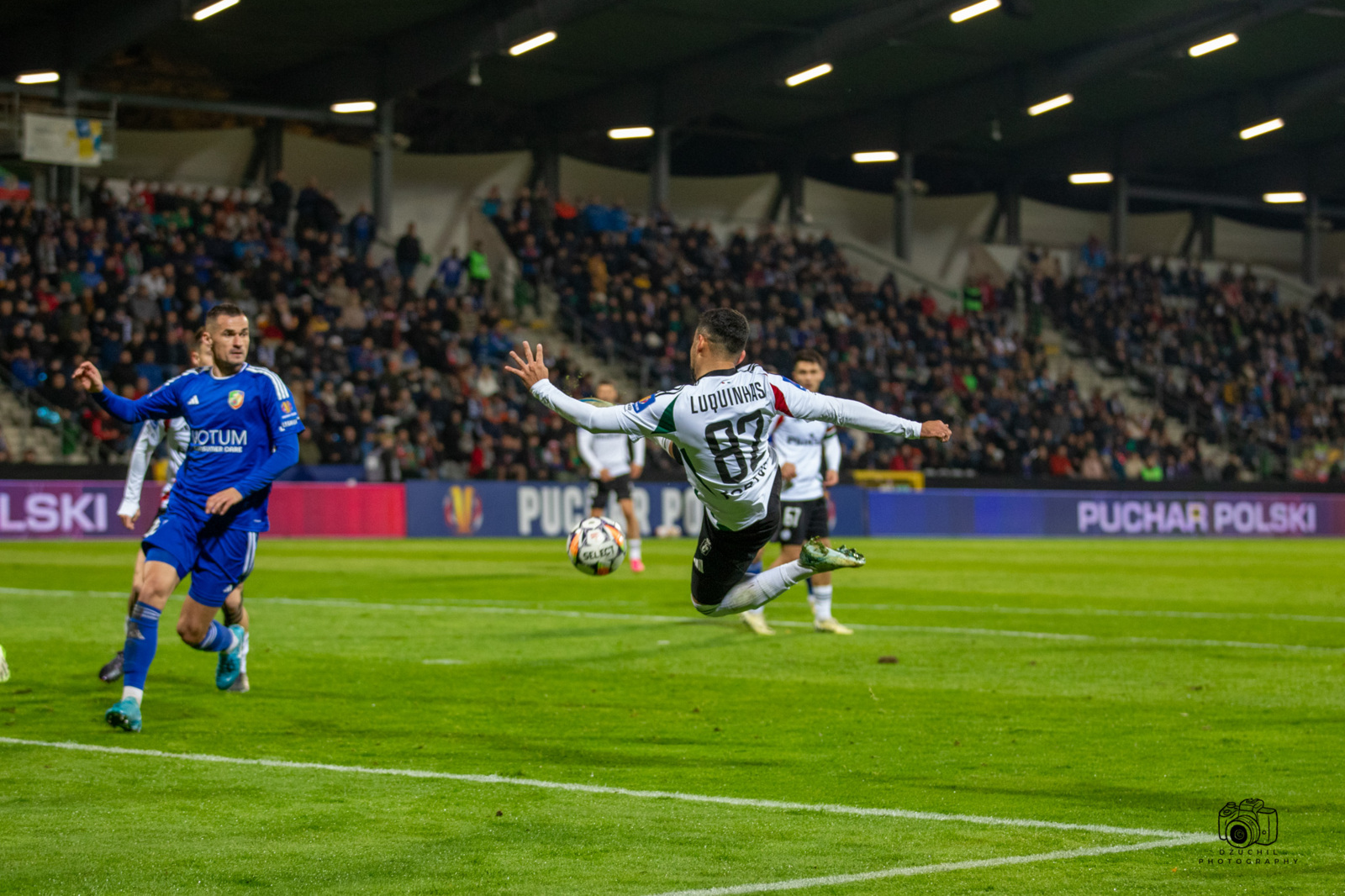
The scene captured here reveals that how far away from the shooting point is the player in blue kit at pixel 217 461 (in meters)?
8.87

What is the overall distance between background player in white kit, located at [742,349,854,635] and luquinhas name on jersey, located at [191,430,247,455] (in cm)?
551

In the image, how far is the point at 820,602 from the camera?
14.3m

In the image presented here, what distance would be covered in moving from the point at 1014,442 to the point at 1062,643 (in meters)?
29.1

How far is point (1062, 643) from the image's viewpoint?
537 inches

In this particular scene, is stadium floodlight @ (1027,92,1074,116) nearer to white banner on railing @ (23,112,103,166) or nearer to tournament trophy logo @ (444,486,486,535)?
tournament trophy logo @ (444,486,486,535)

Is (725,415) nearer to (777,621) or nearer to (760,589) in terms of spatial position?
(760,589)

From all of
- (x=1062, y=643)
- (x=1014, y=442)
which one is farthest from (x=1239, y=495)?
(x=1062, y=643)

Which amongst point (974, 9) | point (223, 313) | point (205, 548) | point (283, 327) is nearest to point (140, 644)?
point (205, 548)

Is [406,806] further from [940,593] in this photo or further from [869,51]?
[869,51]

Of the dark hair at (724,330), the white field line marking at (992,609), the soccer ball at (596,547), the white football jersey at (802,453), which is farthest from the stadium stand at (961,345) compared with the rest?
the dark hair at (724,330)

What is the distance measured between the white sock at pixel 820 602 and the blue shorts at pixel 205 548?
637cm

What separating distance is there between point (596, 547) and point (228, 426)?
2.25m

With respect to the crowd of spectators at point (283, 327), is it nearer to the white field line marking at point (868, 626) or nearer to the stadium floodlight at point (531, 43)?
the stadium floodlight at point (531, 43)

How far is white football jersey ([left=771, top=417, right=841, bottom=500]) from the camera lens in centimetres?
1367
